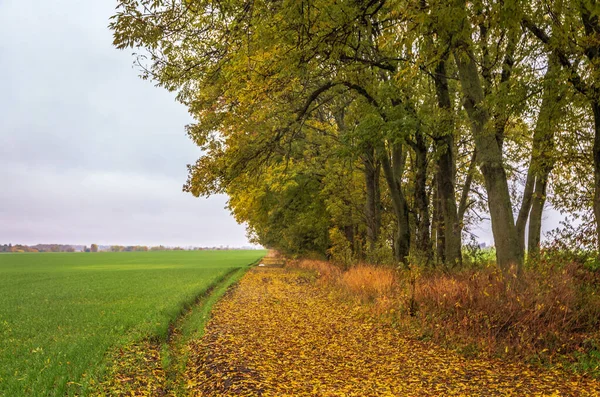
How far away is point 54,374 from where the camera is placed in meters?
6.69

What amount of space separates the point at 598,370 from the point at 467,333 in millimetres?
2088

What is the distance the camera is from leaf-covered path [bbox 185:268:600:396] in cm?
590

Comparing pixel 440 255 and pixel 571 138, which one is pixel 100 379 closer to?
pixel 571 138

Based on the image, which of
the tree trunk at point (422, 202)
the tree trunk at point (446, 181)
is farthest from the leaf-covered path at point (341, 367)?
the tree trunk at point (422, 202)

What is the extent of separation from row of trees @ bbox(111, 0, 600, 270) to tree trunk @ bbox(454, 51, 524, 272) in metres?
0.03

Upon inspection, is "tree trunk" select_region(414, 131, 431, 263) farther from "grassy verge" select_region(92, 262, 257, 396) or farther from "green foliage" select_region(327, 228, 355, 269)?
"grassy verge" select_region(92, 262, 257, 396)

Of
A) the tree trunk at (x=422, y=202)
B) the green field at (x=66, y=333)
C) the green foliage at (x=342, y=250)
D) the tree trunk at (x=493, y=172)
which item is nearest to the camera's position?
the green field at (x=66, y=333)

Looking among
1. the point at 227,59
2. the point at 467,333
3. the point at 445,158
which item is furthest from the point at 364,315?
the point at 227,59

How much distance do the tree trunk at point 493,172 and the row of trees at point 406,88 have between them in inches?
1.1

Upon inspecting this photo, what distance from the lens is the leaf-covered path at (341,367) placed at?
232 inches

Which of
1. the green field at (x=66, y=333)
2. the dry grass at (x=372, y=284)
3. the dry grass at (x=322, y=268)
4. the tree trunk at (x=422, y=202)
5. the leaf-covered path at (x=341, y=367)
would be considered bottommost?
the green field at (x=66, y=333)

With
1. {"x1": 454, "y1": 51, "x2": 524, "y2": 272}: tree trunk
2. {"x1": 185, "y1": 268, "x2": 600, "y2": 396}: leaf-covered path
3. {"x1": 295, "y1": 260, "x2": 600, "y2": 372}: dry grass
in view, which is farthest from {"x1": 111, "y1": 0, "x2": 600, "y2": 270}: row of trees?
{"x1": 185, "y1": 268, "x2": 600, "y2": 396}: leaf-covered path

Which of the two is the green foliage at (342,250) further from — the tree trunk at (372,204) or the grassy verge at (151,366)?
the grassy verge at (151,366)

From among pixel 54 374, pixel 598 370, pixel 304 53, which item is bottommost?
pixel 54 374
